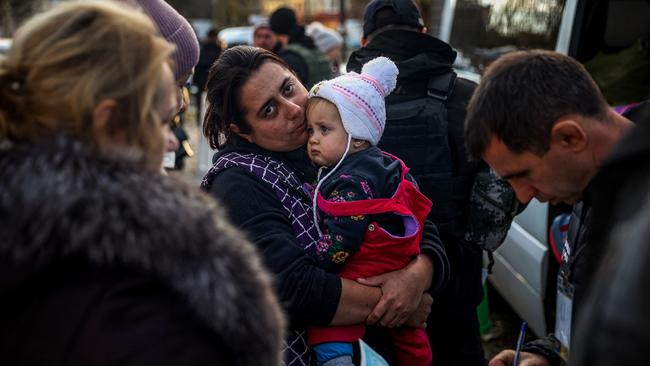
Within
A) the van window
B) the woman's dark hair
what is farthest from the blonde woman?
Answer: the van window

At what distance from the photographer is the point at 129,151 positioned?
4.42ft

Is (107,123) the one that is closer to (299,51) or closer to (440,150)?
(440,150)

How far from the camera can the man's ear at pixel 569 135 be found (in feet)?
5.72

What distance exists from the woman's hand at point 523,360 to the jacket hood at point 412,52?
1.29 metres

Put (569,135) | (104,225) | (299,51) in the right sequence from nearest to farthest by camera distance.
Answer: (104,225) → (569,135) → (299,51)

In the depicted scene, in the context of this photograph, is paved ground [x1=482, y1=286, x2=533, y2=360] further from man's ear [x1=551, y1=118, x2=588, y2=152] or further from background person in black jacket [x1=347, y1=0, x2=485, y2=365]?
man's ear [x1=551, y1=118, x2=588, y2=152]

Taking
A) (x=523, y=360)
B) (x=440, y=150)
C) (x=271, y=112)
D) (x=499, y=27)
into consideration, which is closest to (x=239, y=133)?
(x=271, y=112)

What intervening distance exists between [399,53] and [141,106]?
1.92m

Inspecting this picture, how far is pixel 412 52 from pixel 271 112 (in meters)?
0.92

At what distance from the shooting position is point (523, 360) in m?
2.20

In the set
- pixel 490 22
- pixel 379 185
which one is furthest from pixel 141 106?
pixel 490 22

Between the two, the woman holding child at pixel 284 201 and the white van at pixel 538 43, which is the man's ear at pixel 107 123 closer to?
the woman holding child at pixel 284 201

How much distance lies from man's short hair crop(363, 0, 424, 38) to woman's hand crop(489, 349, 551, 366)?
170 cm

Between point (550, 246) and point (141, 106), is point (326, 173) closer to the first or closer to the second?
point (141, 106)
